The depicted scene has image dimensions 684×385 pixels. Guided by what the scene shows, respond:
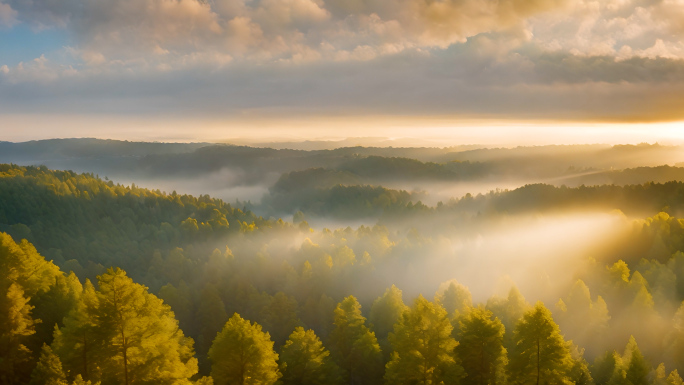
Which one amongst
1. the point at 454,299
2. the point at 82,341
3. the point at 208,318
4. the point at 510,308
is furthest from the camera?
the point at 208,318

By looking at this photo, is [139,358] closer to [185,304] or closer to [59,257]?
[185,304]

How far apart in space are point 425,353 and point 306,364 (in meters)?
14.0

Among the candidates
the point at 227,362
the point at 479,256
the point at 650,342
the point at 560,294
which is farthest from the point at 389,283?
the point at 227,362

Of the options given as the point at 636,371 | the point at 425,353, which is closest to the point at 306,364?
the point at 425,353

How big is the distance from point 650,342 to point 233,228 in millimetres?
127739

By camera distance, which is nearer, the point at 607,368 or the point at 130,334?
the point at 130,334

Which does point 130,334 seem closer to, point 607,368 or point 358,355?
point 358,355

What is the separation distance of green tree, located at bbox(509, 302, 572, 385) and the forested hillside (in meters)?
0.11

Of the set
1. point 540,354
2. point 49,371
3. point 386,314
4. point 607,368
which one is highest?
point 49,371

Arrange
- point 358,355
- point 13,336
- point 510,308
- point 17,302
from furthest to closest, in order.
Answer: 1. point 510,308
2. point 358,355
3. point 17,302
4. point 13,336

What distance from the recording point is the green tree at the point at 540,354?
3762 cm

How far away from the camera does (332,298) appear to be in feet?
309

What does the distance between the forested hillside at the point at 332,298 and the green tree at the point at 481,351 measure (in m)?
0.13

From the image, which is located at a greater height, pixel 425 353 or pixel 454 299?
pixel 425 353
